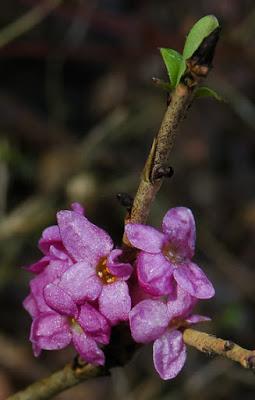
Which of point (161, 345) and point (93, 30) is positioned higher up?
point (161, 345)

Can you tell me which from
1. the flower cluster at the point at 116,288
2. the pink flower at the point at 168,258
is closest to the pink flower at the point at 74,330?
the flower cluster at the point at 116,288

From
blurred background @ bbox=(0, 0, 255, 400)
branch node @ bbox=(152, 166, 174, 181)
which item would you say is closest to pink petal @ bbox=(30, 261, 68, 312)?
branch node @ bbox=(152, 166, 174, 181)

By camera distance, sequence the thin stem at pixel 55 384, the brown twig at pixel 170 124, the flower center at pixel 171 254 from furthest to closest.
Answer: the thin stem at pixel 55 384, the flower center at pixel 171 254, the brown twig at pixel 170 124

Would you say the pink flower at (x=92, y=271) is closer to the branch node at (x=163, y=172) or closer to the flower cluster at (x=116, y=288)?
the flower cluster at (x=116, y=288)

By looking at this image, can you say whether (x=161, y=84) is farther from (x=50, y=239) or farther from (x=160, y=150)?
(x=50, y=239)

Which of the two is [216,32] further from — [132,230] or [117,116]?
[117,116]

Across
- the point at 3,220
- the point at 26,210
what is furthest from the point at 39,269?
the point at 26,210
